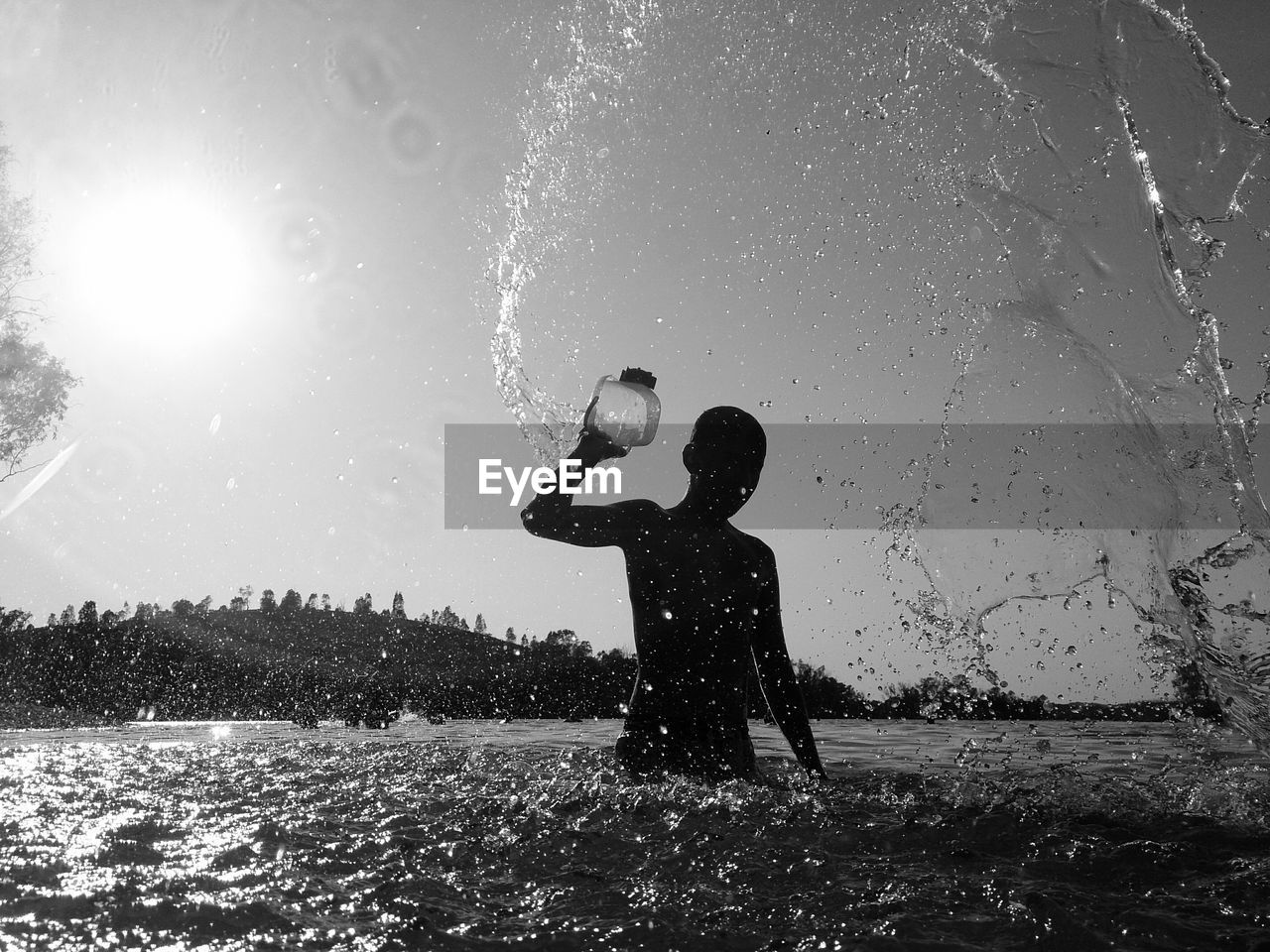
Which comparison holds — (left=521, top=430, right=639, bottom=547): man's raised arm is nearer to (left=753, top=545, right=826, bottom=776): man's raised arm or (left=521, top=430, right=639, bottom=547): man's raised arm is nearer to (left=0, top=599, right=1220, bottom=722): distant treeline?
(left=753, top=545, right=826, bottom=776): man's raised arm

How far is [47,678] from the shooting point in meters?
13.6

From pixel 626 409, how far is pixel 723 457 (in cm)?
59

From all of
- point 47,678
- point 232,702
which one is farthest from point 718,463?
point 47,678

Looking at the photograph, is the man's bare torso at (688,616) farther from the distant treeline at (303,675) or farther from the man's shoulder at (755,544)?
the distant treeline at (303,675)

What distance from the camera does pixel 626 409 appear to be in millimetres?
3854

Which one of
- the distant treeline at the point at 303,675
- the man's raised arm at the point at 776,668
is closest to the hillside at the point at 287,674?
the distant treeline at the point at 303,675

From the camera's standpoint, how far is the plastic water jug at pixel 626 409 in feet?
12.2

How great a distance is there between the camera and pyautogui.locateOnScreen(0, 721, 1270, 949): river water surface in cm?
172

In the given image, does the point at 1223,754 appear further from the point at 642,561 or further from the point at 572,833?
the point at 572,833

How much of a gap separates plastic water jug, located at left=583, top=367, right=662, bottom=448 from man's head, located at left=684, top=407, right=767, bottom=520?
0.31 m

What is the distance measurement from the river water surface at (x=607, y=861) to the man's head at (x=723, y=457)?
1.44 meters

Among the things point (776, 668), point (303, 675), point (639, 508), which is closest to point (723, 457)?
point (639, 508)

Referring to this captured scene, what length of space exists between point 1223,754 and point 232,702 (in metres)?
15.5

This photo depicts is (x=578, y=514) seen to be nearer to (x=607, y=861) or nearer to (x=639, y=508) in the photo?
(x=639, y=508)
